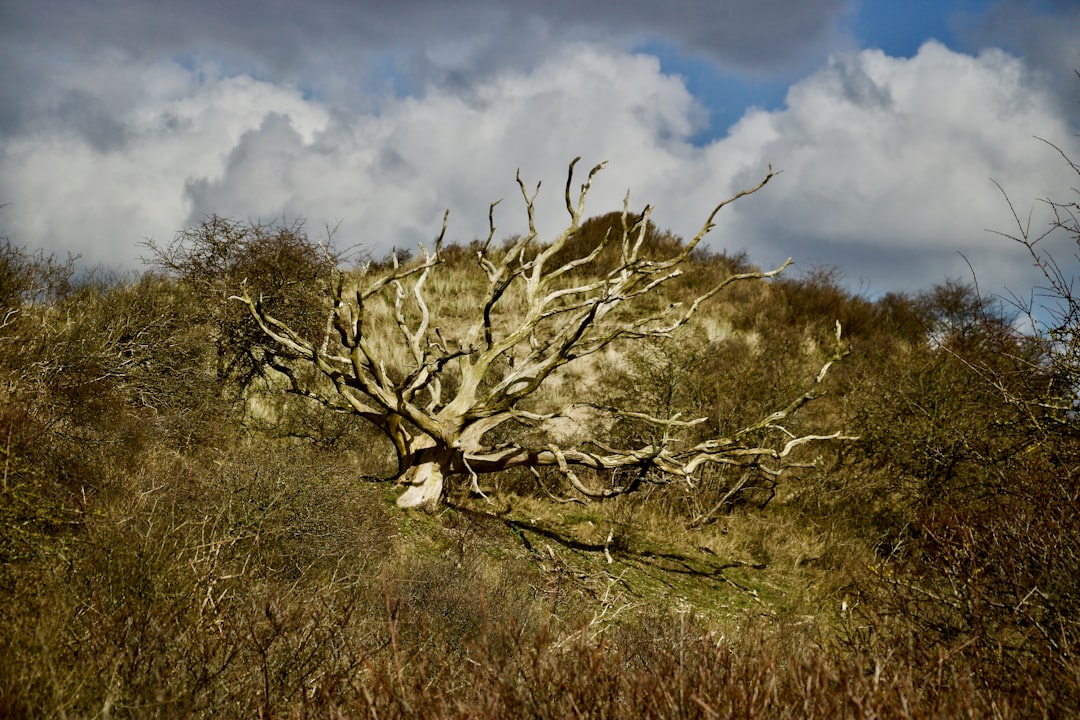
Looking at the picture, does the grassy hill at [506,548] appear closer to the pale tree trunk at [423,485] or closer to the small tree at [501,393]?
the pale tree trunk at [423,485]

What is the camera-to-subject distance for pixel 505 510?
10750 millimetres

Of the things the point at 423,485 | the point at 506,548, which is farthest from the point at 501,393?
the point at 506,548

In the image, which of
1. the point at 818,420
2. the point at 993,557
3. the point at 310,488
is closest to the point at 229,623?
the point at 310,488

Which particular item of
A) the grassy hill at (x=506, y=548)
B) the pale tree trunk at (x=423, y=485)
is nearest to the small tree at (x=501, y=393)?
the pale tree trunk at (x=423, y=485)

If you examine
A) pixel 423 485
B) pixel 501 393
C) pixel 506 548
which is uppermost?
pixel 501 393

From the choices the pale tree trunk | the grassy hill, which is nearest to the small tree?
the pale tree trunk

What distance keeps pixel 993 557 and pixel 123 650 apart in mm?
5360

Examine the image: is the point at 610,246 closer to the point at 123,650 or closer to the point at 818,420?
the point at 818,420

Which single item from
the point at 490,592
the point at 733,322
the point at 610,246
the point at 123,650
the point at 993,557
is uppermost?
the point at 610,246

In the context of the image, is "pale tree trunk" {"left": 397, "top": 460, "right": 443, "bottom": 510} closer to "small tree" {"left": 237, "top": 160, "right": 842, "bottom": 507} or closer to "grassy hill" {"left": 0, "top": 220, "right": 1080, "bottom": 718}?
"small tree" {"left": 237, "top": 160, "right": 842, "bottom": 507}

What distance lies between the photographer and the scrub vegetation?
3.74 metres

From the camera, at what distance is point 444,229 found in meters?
10.1

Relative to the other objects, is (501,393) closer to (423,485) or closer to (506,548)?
(423,485)

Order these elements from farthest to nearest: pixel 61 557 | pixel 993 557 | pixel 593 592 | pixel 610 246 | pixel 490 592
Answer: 1. pixel 610 246
2. pixel 593 592
3. pixel 490 592
4. pixel 993 557
5. pixel 61 557
